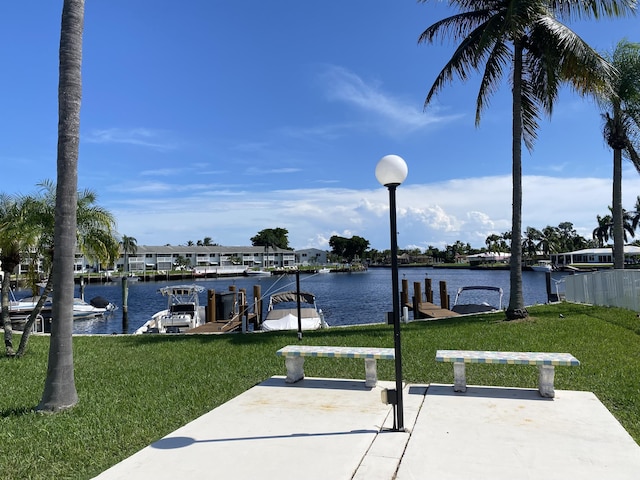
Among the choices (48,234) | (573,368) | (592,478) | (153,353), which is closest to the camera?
(592,478)

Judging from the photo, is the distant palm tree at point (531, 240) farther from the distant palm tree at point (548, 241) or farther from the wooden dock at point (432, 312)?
the wooden dock at point (432, 312)

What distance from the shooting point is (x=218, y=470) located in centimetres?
439

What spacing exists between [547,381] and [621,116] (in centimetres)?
1626

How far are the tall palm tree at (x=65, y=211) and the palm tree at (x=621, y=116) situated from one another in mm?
18017

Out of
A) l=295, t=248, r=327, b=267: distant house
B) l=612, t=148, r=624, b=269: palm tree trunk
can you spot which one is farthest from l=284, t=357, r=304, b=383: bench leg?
l=295, t=248, r=327, b=267: distant house

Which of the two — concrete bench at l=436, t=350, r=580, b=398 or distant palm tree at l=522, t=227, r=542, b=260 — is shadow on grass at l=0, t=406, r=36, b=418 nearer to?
concrete bench at l=436, t=350, r=580, b=398

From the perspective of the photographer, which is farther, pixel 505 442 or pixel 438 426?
pixel 438 426

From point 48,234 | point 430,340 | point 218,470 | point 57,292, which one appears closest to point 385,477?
point 218,470

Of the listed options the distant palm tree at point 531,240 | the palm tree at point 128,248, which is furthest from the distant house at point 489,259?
the palm tree at point 128,248

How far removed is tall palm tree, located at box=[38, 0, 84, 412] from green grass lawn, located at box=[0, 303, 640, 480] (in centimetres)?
38

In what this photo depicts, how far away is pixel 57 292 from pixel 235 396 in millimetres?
2873

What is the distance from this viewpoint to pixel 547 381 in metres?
6.57

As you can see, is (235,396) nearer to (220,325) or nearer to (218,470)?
(218,470)

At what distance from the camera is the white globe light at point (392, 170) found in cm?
558
